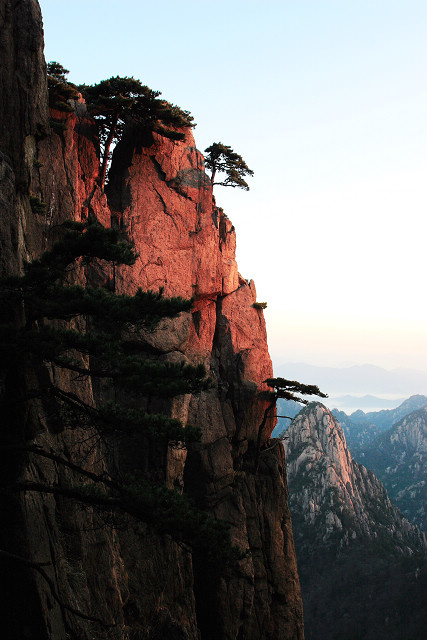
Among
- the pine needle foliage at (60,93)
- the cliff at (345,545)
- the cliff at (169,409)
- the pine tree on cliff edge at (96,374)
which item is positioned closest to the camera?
the pine tree on cliff edge at (96,374)

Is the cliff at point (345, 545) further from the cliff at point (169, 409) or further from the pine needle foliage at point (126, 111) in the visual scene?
the pine needle foliage at point (126, 111)

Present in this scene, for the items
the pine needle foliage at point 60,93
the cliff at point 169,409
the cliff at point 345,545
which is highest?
the pine needle foliage at point 60,93

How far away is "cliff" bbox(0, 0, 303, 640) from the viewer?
11906 millimetres

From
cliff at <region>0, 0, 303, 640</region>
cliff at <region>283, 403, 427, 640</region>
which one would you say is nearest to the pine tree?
cliff at <region>0, 0, 303, 640</region>

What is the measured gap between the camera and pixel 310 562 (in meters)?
114

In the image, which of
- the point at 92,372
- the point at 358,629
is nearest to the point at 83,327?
the point at 92,372

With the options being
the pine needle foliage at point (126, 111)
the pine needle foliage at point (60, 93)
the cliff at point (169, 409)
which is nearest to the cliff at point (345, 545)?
the cliff at point (169, 409)

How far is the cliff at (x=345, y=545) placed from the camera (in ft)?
310

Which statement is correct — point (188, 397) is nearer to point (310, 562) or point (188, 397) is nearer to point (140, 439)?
point (140, 439)

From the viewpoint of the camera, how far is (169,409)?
83.8 ft

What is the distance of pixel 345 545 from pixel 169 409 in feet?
342

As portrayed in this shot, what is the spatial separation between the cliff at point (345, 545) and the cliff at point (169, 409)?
75.1 m

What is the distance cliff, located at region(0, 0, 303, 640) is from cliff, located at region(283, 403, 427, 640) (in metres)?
75.1

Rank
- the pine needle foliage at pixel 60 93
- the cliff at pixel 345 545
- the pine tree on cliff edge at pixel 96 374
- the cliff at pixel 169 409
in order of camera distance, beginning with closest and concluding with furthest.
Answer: the pine tree on cliff edge at pixel 96 374, the cliff at pixel 169 409, the pine needle foliage at pixel 60 93, the cliff at pixel 345 545
